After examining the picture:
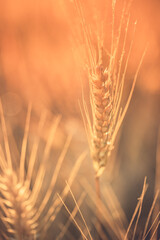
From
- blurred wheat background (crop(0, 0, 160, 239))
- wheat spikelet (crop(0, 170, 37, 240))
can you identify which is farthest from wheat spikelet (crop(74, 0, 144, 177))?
blurred wheat background (crop(0, 0, 160, 239))

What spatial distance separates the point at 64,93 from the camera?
0.89m

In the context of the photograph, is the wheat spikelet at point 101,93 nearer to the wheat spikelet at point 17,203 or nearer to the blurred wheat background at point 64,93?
the wheat spikelet at point 17,203

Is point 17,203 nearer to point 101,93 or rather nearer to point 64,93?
point 101,93

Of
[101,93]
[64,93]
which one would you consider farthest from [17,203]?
[64,93]

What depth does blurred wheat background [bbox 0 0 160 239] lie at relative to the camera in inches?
30.8

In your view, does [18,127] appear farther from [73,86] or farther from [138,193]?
[138,193]

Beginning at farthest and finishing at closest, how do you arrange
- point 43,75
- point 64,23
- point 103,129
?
point 43,75, point 64,23, point 103,129

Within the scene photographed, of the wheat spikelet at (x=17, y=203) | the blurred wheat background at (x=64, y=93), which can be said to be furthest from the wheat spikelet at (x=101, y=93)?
Answer: the blurred wheat background at (x=64, y=93)

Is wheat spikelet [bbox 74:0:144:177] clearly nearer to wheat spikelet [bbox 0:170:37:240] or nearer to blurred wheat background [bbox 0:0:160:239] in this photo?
wheat spikelet [bbox 0:170:37:240]

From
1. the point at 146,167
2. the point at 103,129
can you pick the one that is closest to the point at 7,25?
the point at 103,129

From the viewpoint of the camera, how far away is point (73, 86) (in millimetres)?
867

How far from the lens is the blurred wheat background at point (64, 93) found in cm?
78

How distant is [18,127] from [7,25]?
0.40 metres

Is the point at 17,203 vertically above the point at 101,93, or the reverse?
the point at 101,93
